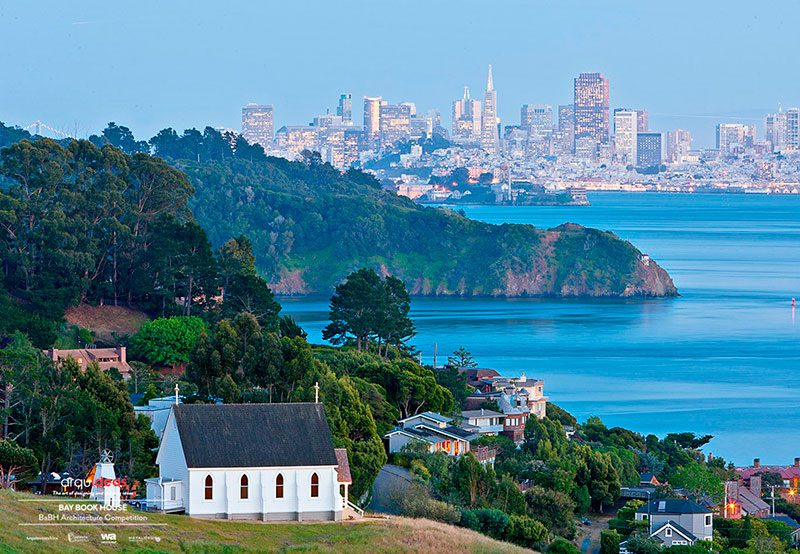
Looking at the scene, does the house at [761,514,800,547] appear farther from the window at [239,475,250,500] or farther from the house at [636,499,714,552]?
the window at [239,475,250,500]

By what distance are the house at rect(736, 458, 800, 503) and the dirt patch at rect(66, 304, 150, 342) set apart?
17.4 m

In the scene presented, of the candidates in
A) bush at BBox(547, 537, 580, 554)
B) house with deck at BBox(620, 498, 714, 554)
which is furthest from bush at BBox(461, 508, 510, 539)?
house with deck at BBox(620, 498, 714, 554)

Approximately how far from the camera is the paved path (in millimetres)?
27922

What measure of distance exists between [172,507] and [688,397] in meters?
33.5

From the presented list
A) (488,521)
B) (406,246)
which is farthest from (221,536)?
(406,246)

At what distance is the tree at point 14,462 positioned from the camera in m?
24.1

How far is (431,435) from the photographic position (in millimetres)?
32844

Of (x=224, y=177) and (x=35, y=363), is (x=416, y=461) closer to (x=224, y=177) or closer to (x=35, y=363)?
(x=35, y=363)

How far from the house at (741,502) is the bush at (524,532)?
6.36 metres

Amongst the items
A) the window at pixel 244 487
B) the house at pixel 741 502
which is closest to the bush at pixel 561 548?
the house at pixel 741 502

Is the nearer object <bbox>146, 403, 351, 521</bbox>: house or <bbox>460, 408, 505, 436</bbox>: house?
<bbox>146, 403, 351, 521</bbox>: house

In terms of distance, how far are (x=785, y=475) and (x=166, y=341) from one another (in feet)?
52.2

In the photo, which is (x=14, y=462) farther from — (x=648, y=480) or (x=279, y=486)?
(x=648, y=480)

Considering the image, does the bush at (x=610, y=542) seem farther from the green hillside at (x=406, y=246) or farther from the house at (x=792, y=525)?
the green hillside at (x=406, y=246)
